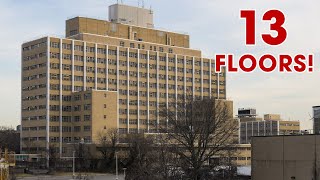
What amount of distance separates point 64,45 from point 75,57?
450 centimetres

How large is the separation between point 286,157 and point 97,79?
110489mm

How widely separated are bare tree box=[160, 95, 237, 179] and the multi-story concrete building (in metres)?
61.3

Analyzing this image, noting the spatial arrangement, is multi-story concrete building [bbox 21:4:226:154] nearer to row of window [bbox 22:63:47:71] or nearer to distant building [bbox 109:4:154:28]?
row of window [bbox 22:63:47:71]

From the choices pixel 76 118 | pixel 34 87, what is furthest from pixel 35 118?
pixel 76 118

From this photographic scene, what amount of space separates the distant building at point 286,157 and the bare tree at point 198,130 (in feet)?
60.4

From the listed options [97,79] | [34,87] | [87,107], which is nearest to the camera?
[87,107]

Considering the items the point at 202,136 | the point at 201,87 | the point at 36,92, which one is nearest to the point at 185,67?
the point at 201,87

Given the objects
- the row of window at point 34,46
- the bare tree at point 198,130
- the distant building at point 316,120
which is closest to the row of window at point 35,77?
the row of window at point 34,46

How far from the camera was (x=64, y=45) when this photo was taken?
5546 inches

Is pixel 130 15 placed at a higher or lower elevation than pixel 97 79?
higher

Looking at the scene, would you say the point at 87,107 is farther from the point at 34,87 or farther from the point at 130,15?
the point at 130,15

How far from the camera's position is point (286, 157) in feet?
130

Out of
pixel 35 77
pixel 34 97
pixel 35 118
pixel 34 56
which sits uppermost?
pixel 34 56

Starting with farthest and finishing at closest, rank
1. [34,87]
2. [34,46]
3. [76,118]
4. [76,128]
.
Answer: [34,87], [34,46], [76,118], [76,128]
